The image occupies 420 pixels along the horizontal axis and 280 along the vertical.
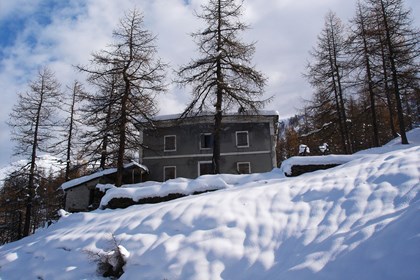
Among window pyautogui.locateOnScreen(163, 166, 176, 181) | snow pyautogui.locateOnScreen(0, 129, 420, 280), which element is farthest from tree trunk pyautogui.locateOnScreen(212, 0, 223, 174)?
snow pyautogui.locateOnScreen(0, 129, 420, 280)

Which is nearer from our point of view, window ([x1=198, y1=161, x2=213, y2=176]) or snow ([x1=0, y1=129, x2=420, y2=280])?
snow ([x1=0, y1=129, x2=420, y2=280])

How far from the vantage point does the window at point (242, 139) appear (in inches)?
998

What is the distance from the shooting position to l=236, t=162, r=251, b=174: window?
24766 mm

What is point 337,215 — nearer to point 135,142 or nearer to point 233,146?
point 135,142

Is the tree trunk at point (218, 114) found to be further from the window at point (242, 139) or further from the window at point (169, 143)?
the window at point (169, 143)

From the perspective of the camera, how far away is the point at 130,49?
A: 18266 millimetres

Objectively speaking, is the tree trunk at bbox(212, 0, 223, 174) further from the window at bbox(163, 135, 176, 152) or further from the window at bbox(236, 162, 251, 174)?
the window at bbox(163, 135, 176, 152)

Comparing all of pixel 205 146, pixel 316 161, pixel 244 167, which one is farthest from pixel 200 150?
pixel 316 161

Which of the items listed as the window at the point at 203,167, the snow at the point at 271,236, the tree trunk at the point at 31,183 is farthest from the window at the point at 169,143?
the snow at the point at 271,236

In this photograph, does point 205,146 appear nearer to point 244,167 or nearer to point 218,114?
point 244,167

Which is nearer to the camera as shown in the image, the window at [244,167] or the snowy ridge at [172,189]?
the snowy ridge at [172,189]

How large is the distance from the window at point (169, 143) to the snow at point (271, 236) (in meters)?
16.4

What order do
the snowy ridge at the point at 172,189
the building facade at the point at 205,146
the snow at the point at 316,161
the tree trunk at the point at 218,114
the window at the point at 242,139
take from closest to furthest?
the snowy ridge at the point at 172,189 → the snow at the point at 316,161 → the tree trunk at the point at 218,114 → the building facade at the point at 205,146 → the window at the point at 242,139

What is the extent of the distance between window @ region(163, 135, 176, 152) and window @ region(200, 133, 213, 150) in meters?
2.34
